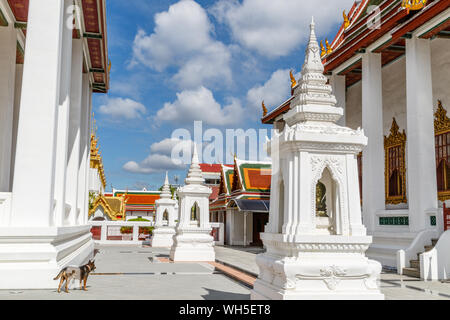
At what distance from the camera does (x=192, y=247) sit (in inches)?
583

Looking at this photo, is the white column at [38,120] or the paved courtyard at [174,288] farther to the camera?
the white column at [38,120]

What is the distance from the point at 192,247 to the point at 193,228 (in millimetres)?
687

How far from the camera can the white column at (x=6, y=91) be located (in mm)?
10695

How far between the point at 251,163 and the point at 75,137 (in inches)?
564

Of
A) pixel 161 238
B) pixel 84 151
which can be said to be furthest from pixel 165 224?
pixel 84 151

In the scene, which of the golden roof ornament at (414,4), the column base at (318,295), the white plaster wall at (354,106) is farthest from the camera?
the white plaster wall at (354,106)

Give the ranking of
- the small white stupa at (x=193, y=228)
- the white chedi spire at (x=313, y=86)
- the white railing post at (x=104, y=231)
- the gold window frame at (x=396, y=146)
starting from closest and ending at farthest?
1. the white chedi spire at (x=313, y=86)
2. the small white stupa at (x=193, y=228)
3. the gold window frame at (x=396, y=146)
4. the white railing post at (x=104, y=231)

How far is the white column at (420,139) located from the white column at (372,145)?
1.73 meters

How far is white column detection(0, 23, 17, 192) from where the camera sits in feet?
35.1

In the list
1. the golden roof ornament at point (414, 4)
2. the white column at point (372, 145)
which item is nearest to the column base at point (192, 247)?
the white column at point (372, 145)

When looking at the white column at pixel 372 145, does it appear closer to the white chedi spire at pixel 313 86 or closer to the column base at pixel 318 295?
the white chedi spire at pixel 313 86

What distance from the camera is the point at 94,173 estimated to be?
1516 inches

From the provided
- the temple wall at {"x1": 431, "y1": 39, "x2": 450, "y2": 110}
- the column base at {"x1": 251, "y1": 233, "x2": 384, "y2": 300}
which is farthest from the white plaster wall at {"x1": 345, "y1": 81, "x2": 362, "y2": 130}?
the column base at {"x1": 251, "y1": 233, "x2": 384, "y2": 300}
